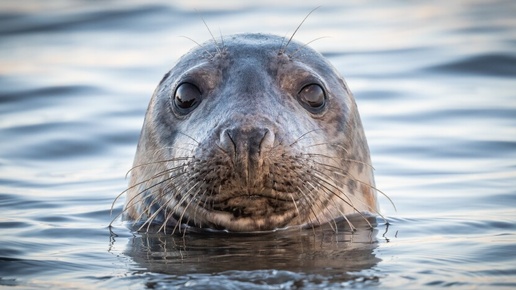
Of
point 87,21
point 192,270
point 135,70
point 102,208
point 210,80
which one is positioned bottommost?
point 192,270

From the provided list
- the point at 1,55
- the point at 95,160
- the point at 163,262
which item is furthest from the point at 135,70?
the point at 163,262

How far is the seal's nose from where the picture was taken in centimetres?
525

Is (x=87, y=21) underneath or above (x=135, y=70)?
above

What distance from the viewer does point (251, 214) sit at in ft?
18.9

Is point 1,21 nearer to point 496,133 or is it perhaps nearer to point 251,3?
point 251,3

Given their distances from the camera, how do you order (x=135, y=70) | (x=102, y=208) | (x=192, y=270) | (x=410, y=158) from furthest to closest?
(x=135, y=70), (x=410, y=158), (x=102, y=208), (x=192, y=270)

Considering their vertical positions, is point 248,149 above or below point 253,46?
below

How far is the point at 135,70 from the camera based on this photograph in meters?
11.7

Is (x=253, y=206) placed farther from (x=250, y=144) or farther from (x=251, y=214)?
(x=250, y=144)

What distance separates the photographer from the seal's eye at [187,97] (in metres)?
6.18

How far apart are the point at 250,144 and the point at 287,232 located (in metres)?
0.78

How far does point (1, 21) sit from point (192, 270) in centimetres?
990

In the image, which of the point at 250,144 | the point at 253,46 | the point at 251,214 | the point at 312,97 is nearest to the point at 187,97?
the point at 253,46

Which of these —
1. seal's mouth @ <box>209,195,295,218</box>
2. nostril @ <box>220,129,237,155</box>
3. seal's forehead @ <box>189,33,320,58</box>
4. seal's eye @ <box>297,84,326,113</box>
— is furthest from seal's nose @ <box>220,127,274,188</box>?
seal's forehead @ <box>189,33,320,58</box>
